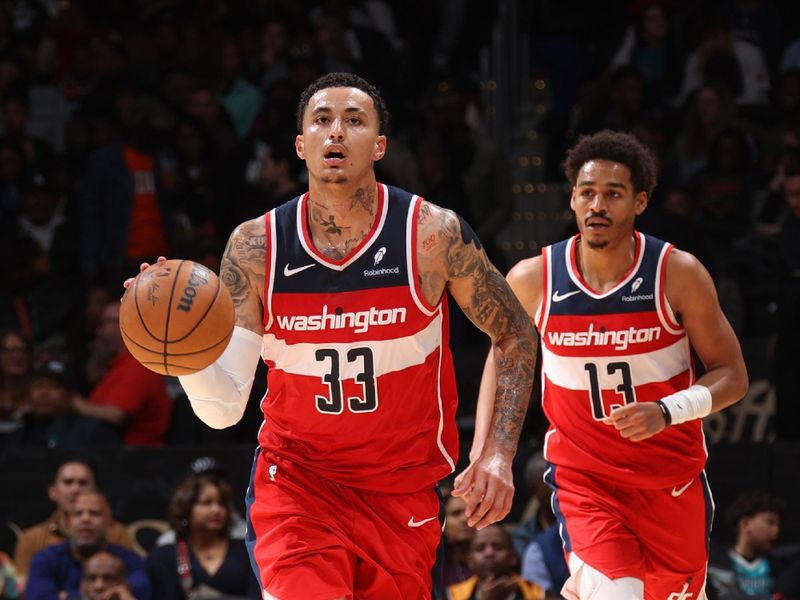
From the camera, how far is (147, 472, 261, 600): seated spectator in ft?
25.8

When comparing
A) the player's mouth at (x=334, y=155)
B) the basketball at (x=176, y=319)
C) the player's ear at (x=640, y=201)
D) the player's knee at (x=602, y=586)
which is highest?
the player's ear at (x=640, y=201)

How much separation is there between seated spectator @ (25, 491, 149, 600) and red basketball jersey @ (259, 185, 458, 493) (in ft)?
10.8

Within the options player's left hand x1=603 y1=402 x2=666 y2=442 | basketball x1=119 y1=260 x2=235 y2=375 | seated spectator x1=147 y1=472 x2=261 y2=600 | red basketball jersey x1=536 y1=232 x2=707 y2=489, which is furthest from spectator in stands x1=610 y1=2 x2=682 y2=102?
basketball x1=119 y1=260 x2=235 y2=375

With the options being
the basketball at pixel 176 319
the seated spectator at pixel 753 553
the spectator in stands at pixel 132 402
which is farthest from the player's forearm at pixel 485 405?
the spectator in stands at pixel 132 402

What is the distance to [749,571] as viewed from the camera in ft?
26.3

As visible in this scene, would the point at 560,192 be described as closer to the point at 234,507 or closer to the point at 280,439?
the point at 234,507

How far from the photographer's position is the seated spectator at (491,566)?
300 inches

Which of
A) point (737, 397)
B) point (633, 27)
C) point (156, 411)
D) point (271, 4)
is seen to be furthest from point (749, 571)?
point (271, 4)

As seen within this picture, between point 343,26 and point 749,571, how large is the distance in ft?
20.6

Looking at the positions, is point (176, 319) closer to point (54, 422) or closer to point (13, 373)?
point (54, 422)

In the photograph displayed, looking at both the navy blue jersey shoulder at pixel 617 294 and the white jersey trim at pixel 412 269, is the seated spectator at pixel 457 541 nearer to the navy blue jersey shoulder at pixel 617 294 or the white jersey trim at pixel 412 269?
the navy blue jersey shoulder at pixel 617 294

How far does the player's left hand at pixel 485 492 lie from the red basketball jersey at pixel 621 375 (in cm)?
119

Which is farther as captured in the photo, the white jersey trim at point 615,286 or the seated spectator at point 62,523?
the seated spectator at point 62,523

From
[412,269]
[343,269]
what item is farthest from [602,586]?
[343,269]
